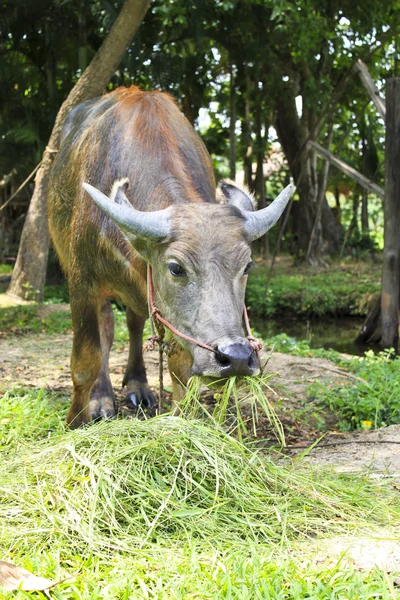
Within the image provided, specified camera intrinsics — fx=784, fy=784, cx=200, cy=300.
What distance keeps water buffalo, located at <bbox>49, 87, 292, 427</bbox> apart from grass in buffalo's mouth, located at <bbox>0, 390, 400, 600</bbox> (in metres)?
0.43

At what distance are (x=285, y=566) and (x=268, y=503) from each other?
0.57 m

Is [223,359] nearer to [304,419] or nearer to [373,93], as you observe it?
[304,419]

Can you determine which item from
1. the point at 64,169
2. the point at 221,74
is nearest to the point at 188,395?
the point at 64,169

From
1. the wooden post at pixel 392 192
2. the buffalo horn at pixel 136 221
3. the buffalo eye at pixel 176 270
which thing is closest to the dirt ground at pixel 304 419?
the buffalo eye at pixel 176 270

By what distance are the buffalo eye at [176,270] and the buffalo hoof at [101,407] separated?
1.87 metres

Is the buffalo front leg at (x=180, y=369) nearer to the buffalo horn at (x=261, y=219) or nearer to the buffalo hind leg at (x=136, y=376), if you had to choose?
the buffalo horn at (x=261, y=219)

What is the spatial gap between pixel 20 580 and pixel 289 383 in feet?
11.9

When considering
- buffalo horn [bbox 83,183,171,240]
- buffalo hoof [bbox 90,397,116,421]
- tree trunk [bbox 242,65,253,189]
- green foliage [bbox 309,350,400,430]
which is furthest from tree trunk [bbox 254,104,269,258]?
buffalo horn [bbox 83,183,171,240]

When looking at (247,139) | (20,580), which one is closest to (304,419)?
(20,580)

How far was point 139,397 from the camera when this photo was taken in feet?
19.1

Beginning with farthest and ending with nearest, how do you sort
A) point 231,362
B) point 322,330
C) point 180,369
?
point 322,330 < point 180,369 < point 231,362

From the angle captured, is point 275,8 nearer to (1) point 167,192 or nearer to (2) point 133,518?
(1) point 167,192

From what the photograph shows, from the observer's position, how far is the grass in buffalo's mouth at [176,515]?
8.57ft

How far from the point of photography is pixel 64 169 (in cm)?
552
